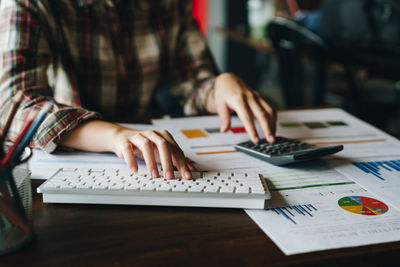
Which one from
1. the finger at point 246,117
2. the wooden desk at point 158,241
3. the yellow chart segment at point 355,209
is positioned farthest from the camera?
the finger at point 246,117

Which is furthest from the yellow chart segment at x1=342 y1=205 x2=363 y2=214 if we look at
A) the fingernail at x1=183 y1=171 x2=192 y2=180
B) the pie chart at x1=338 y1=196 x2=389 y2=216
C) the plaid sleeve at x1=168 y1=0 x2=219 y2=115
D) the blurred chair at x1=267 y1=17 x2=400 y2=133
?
the blurred chair at x1=267 y1=17 x2=400 y2=133

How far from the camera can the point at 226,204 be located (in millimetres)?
476

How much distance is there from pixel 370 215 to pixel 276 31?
1.42 metres

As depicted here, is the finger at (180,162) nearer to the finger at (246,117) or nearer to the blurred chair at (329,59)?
the finger at (246,117)

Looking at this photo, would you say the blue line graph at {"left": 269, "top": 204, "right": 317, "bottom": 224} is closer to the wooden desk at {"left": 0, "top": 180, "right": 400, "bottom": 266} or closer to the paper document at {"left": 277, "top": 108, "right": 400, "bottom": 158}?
the wooden desk at {"left": 0, "top": 180, "right": 400, "bottom": 266}

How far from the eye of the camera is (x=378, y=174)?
602 mm

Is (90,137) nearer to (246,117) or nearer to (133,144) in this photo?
(133,144)

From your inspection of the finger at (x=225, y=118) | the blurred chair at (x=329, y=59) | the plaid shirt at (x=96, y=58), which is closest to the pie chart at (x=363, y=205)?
the finger at (x=225, y=118)

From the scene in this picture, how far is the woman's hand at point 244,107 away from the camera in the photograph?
2.35 ft

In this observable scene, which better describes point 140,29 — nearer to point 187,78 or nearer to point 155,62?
point 155,62

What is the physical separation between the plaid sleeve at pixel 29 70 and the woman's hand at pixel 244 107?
0.29 metres

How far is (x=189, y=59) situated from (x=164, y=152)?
0.68 metres

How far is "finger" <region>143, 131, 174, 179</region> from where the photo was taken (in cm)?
52

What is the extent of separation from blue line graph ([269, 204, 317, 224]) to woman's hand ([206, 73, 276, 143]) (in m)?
0.22
